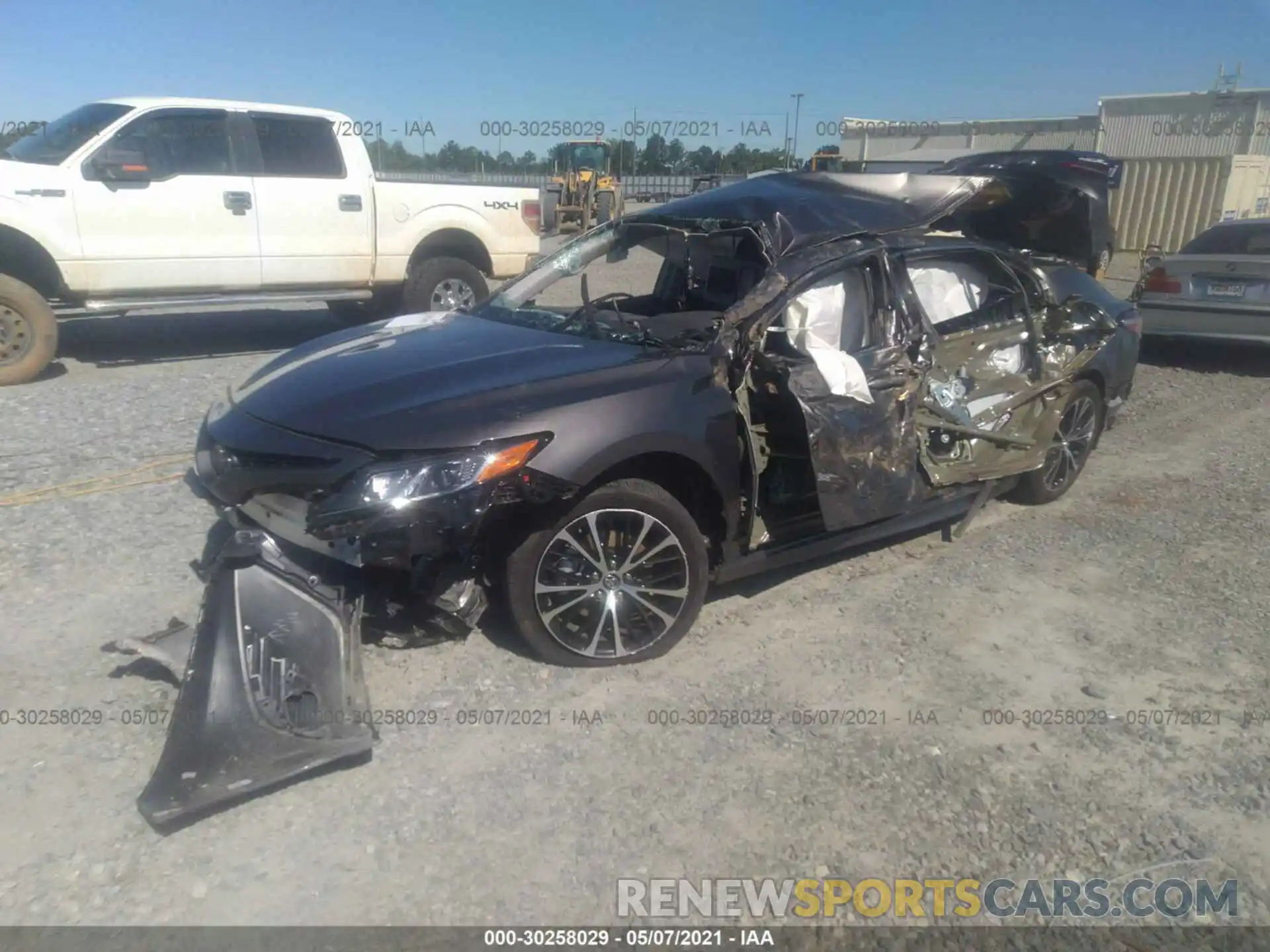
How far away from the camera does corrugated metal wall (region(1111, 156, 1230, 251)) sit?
20.8 meters

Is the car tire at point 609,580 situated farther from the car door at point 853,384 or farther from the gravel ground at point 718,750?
the car door at point 853,384

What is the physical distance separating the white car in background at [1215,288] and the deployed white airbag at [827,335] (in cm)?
612

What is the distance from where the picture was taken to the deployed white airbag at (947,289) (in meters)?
5.10

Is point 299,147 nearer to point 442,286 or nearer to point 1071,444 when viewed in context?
point 442,286

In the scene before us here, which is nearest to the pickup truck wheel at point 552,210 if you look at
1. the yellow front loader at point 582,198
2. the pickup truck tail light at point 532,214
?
the yellow front loader at point 582,198

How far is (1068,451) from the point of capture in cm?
589

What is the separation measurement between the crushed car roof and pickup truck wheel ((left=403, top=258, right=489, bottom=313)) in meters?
5.00

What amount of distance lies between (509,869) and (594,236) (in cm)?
339

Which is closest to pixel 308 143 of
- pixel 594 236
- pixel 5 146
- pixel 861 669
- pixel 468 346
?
pixel 5 146

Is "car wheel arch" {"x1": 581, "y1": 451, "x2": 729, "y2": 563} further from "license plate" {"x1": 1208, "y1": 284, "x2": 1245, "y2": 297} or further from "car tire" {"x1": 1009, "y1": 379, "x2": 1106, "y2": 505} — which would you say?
"license plate" {"x1": 1208, "y1": 284, "x2": 1245, "y2": 297}

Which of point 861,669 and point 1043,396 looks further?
point 1043,396

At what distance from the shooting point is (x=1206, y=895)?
286cm

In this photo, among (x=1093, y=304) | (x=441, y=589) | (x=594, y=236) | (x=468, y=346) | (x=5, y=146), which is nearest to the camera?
(x=441, y=589)

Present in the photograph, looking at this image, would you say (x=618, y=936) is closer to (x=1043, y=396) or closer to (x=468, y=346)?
(x=468, y=346)
